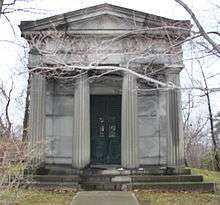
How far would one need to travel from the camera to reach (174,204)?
1241cm

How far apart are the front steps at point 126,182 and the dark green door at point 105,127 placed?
3197 millimetres

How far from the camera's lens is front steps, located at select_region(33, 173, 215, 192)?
14812 mm

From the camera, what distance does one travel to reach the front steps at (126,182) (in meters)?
14.8

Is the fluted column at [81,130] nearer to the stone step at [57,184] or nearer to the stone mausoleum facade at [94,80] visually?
the stone mausoleum facade at [94,80]

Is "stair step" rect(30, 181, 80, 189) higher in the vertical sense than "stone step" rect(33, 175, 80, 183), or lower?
lower

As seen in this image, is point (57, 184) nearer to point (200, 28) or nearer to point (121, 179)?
point (121, 179)

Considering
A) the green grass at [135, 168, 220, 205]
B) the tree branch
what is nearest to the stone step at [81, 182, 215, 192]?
the green grass at [135, 168, 220, 205]

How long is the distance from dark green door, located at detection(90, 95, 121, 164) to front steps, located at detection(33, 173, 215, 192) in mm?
3197

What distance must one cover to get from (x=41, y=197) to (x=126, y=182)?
3127 millimetres

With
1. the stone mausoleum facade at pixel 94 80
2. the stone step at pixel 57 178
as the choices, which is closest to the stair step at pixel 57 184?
the stone step at pixel 57 178

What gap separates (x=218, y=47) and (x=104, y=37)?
7.92m

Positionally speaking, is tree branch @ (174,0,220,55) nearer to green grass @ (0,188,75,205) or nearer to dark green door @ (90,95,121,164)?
green grass @ (0,188,75,205)

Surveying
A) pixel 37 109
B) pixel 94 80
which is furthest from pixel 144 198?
pixel 94 80

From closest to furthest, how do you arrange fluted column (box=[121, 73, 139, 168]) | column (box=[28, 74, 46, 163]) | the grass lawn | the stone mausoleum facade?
the grass lawn
the stone mausoleum facade
fluted column (box=[121, 73, 139, 168])
column (box=[28, 74, 46, 163])
